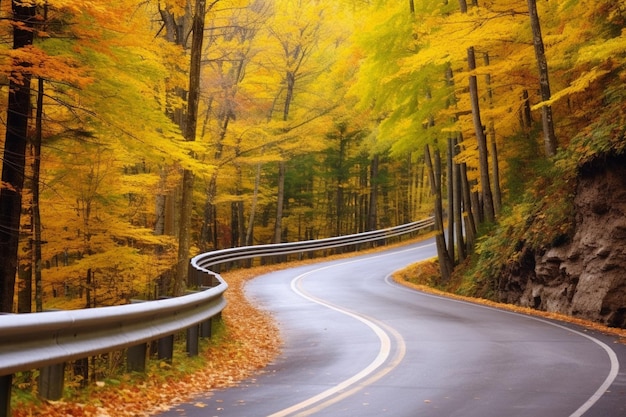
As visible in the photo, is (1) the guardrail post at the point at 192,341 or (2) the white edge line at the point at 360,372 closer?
(2) the white edge line at the point at 360,372

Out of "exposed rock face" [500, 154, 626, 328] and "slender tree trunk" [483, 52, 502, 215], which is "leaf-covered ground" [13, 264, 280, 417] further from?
"slender tree trunk" [483, 52, 502, 215]

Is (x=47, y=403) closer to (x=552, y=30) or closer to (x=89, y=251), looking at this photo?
(x=89, y=251)

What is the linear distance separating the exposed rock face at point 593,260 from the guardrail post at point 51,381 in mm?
11923

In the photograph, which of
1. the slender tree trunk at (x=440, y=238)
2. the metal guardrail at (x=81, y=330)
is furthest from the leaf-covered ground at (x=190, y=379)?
the slender tree trunk at (x=440, y=238)

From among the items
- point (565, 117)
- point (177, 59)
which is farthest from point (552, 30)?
point (177, 59)

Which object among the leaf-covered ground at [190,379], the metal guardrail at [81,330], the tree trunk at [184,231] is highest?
the tree trunk at [184,231]

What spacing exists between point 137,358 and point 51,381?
68.0 inches

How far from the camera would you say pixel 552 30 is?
20141 mm

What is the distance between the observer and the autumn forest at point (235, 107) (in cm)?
1270

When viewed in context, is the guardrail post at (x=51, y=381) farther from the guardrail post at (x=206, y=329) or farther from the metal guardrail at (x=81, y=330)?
the guardrail post at (x=206, y=329)

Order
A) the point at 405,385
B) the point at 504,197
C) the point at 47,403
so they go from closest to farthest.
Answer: the point at 47,403 → the point at 405,385 → the point at 504,197

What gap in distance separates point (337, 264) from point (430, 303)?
13.9m

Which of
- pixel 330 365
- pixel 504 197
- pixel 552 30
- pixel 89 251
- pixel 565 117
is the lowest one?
pixel 330 365

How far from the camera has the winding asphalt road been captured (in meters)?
6.62
